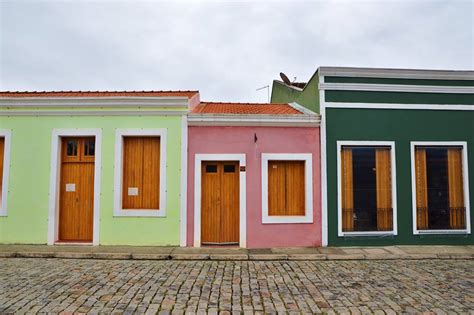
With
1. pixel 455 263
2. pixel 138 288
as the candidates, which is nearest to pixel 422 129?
pixel 455 263

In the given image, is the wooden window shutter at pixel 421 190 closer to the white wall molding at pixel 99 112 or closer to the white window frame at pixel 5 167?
the white wall molding at pixel 99 112

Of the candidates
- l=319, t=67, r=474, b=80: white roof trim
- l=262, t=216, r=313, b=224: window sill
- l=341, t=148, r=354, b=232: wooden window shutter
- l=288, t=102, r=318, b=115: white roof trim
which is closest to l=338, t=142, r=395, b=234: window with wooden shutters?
A: l=341, t=148, r=354, b=232: wooden window shutter

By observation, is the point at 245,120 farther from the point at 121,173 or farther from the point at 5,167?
the point at 5,167

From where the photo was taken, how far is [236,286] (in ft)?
18.7

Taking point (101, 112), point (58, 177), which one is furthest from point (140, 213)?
point (101, 112)

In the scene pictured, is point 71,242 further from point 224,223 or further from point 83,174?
point 224,223

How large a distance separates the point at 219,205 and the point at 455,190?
6.46 metres

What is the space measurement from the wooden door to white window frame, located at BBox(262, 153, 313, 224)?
15.0 feet

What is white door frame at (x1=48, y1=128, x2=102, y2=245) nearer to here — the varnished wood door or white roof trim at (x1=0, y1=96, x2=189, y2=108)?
white roof trim at (x1=0, y1=96, x2=189, y2=108)

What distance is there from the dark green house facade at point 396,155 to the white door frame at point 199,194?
209 centimetres

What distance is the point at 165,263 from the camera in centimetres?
730

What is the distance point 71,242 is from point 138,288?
4138 mm

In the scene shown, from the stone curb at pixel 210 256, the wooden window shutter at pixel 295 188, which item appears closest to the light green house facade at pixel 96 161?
the stone curb at pixel 210 256

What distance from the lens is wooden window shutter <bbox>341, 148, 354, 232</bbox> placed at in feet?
29.0
